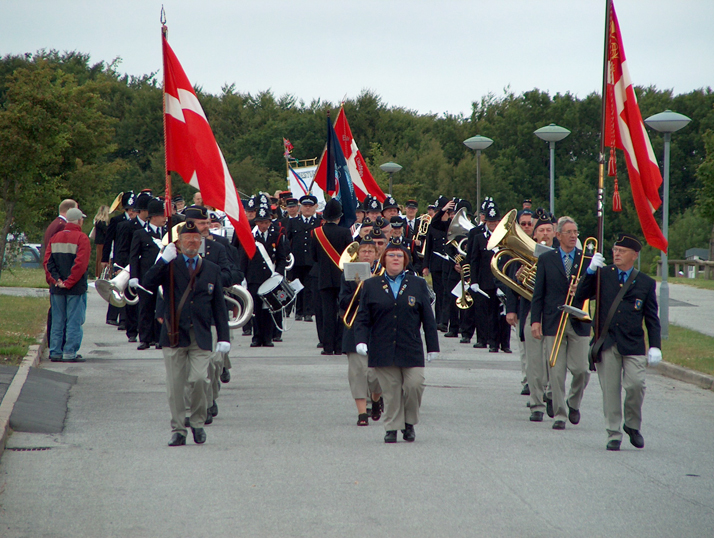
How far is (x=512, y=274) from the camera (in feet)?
35.4

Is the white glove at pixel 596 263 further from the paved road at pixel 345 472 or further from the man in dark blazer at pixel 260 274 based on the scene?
the man in dark blazer at pixel 260 274

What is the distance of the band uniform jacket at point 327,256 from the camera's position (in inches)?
550

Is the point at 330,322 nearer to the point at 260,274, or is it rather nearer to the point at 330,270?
the point at 330,270

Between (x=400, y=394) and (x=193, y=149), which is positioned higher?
(x=193, y=149)

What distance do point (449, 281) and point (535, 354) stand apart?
→ 22.6 feet

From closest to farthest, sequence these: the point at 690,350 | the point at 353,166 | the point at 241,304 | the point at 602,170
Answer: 1. the point at 602,170
2. the point at 241,304
3. the point at 690,350
4. the point at 353,166

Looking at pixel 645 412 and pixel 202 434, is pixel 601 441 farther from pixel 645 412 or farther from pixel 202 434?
pixel 202 434

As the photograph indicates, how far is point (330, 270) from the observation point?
45.8 feet

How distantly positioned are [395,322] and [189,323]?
5.65ft

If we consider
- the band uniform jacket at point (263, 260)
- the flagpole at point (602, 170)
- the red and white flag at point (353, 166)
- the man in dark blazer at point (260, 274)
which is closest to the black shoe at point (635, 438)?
the flagpole at point (602, 170)

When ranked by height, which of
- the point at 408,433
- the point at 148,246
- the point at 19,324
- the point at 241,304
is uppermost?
the point at 148,246

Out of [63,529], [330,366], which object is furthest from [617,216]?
[63,529]

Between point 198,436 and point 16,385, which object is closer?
point 198,436

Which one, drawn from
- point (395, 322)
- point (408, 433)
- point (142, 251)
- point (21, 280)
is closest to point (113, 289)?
point (395, 322)
